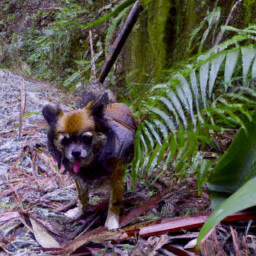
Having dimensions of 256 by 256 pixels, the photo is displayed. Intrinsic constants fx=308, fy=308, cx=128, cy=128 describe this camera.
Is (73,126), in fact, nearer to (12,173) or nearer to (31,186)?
(31,186)

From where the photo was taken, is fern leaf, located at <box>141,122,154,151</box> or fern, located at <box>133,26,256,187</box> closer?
fern, located at <box>133,26,256,187</box>

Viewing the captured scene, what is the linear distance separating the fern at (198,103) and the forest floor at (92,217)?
303 mm

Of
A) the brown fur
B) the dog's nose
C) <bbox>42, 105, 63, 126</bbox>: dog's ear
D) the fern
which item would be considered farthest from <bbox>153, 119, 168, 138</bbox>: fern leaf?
<bbox>42, 105, 63, 126</bbox>: dog's ear

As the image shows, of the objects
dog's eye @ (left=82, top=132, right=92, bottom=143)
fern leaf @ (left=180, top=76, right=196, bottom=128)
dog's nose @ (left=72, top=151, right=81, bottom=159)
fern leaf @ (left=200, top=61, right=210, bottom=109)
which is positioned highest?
fern leaf @ (left=200, top=61, right=210, bottom=109)

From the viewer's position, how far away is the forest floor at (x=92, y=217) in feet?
6.13

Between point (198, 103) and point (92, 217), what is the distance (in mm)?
1280

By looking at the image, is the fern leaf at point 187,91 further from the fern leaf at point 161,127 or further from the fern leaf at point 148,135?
the fern leaf at point 148,135

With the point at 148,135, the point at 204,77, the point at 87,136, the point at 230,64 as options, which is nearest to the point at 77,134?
the point at 87,136

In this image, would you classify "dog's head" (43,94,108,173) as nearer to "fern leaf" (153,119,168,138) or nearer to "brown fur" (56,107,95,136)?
"brown fur" (56,107,95,136)

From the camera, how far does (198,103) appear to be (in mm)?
2078

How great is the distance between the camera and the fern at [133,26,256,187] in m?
1.87

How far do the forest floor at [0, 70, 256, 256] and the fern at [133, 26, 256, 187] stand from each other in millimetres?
303

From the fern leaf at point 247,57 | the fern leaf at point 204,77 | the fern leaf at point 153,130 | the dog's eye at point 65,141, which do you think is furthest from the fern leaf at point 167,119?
the dog's eye at point 65,141

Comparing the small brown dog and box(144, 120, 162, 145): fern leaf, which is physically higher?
box(144, 120, 162, 145): fern leaf
